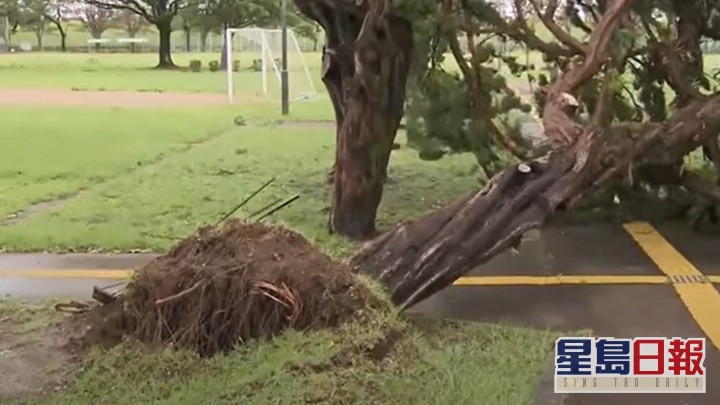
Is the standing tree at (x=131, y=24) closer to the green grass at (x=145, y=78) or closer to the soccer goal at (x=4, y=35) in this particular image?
the soccer goal at (x=4, y=35)

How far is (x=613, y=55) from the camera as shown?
6832 millimetres

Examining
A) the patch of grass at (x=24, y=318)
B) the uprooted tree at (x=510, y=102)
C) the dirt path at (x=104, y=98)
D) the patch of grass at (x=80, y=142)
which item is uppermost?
the uprooted tree at (x=510, y=102)

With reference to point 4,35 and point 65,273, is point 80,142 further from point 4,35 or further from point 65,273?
point 4,35

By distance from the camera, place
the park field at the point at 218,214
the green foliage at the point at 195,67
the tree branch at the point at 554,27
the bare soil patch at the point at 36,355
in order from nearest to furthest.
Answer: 1. the park field at the point at 218,214
2. the bare soil patch at the point at 36,355
3. the tree branch at the point at 554,27
4. the green foliage at the point at 195,67

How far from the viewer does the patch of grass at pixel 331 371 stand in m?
4.48

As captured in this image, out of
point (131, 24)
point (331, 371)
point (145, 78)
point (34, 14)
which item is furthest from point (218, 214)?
point (131, 24)

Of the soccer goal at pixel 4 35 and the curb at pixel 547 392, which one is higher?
the curb at pixel 547 392

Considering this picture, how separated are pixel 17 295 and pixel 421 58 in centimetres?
352

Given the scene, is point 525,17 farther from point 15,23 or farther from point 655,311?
point 15,23

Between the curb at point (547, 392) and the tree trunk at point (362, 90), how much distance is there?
3529 mm

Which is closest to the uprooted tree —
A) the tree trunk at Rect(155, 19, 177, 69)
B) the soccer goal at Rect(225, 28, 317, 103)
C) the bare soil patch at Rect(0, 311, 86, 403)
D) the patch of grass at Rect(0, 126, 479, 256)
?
the patch of grass at Rect(0, 126, 479, 256)

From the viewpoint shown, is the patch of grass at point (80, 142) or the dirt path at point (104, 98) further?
the dirt path at point (104, 98)

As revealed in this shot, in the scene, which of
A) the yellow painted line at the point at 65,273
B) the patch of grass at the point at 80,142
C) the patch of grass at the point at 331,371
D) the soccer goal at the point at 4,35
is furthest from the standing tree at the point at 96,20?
the patch of grass at the point at 331,371

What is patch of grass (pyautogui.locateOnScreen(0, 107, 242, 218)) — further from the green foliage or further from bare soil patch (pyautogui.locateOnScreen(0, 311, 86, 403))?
the green foliage
